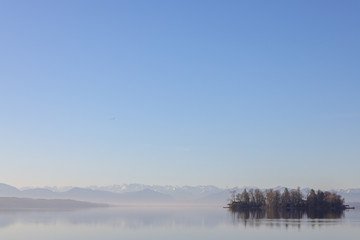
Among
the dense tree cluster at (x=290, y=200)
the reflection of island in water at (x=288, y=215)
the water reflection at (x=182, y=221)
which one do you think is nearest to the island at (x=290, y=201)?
the dense tree cluster at (x=290, y=200)

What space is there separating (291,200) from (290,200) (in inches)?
16.8

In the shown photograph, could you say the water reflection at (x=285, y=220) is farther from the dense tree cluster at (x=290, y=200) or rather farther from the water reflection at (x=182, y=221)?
the dense tree cluster at (x=290, y=200)

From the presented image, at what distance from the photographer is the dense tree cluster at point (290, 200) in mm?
181875

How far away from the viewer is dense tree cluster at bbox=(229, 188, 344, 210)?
182 metres

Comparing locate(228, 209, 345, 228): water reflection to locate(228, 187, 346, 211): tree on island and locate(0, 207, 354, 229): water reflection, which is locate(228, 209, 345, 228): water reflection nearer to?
locate(0, 207, 354, 229): water reflection

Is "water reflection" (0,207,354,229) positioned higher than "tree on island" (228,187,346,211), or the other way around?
"tree on island" (228,187,346,211)

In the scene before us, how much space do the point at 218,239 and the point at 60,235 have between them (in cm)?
2099

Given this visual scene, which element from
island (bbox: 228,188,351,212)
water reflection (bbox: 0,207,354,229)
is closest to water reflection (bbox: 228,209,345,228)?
water reflection (bbox: 0,207,354,229)

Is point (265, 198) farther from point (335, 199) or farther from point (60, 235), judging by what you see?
point (60, 235)

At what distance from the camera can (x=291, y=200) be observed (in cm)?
18475

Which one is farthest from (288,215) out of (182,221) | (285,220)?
(182,221)

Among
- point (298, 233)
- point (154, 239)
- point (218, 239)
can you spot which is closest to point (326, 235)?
point (298, 233)

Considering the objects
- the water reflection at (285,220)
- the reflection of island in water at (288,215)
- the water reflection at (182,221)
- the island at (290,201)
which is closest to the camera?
the water reflection at (285,220)

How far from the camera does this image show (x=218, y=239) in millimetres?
53125
